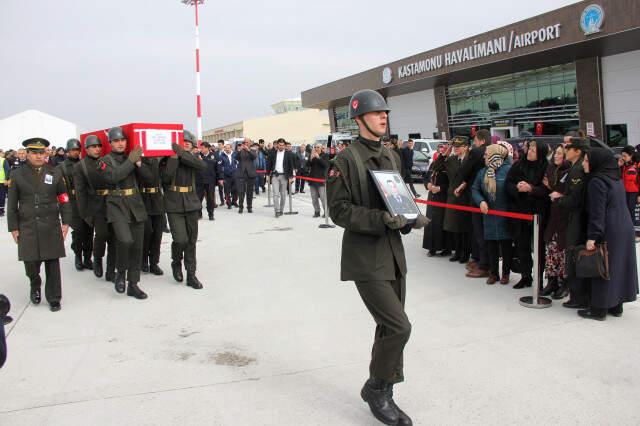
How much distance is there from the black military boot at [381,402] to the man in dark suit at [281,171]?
1007cm

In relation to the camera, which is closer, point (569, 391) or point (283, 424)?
point (283, 424)

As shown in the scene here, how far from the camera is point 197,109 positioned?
107ft

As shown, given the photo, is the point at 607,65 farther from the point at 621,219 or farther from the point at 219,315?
the point at 219,315

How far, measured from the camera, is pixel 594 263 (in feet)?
16.9

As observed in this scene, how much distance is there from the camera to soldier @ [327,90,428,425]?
11.0 feet

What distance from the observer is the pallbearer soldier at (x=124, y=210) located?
6.52m

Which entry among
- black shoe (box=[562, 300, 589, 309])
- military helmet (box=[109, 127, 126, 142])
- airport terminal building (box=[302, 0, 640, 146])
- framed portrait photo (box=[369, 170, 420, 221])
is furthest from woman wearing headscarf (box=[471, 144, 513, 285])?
airport terminal building (box=[302, 0, 640, 146])

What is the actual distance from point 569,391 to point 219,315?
348 centimetres

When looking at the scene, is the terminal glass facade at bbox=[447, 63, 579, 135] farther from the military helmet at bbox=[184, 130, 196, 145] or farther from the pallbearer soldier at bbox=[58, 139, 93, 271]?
the pallbearer soldier at bbox=[58, 139, 93, 271]

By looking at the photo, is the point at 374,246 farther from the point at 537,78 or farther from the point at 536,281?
the point at 537,78

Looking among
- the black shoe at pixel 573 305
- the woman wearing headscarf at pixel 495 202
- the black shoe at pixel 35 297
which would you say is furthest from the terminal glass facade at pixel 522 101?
the black shoe at pixel 35 297

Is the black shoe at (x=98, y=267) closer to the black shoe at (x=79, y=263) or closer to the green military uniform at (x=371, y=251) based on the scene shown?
the black shoe at (x=79, y=263)

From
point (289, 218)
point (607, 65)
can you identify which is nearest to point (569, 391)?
point (289, 218)

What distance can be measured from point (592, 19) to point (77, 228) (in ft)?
59.1
